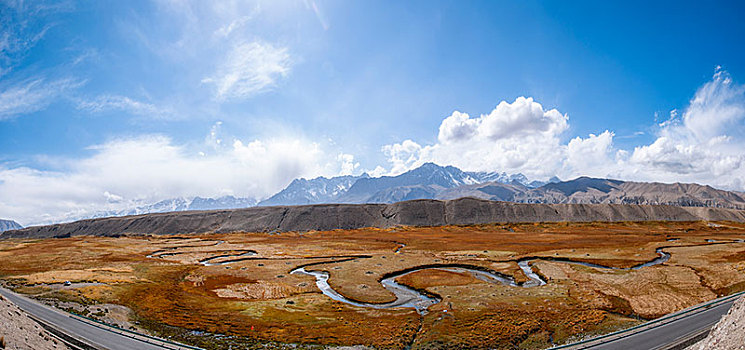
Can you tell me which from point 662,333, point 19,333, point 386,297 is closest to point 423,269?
point 386,297

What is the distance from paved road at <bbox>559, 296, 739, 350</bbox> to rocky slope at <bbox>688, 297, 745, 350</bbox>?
463 centimetres

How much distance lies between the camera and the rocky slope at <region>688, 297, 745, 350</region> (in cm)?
2056

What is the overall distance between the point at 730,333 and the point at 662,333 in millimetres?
11474

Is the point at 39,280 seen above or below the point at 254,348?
above

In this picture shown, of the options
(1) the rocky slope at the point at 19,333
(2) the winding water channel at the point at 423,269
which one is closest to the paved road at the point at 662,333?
(2) the winding water channel at the point at 423,269

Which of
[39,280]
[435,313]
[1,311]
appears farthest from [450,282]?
[39,280]

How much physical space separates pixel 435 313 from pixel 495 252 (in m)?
60.2

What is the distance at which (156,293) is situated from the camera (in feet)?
176

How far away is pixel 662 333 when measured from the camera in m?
31.4

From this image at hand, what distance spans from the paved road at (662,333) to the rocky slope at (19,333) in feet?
139

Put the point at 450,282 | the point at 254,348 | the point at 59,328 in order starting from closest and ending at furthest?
the point at 254,348 → the point at 59,328 → the point at 450,282

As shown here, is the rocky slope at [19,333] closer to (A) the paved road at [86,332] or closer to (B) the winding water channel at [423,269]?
(A) the paved road at [86,332]

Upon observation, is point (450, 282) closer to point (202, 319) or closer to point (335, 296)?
point (335, 296)

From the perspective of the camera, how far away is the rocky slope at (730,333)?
20.6 meters
